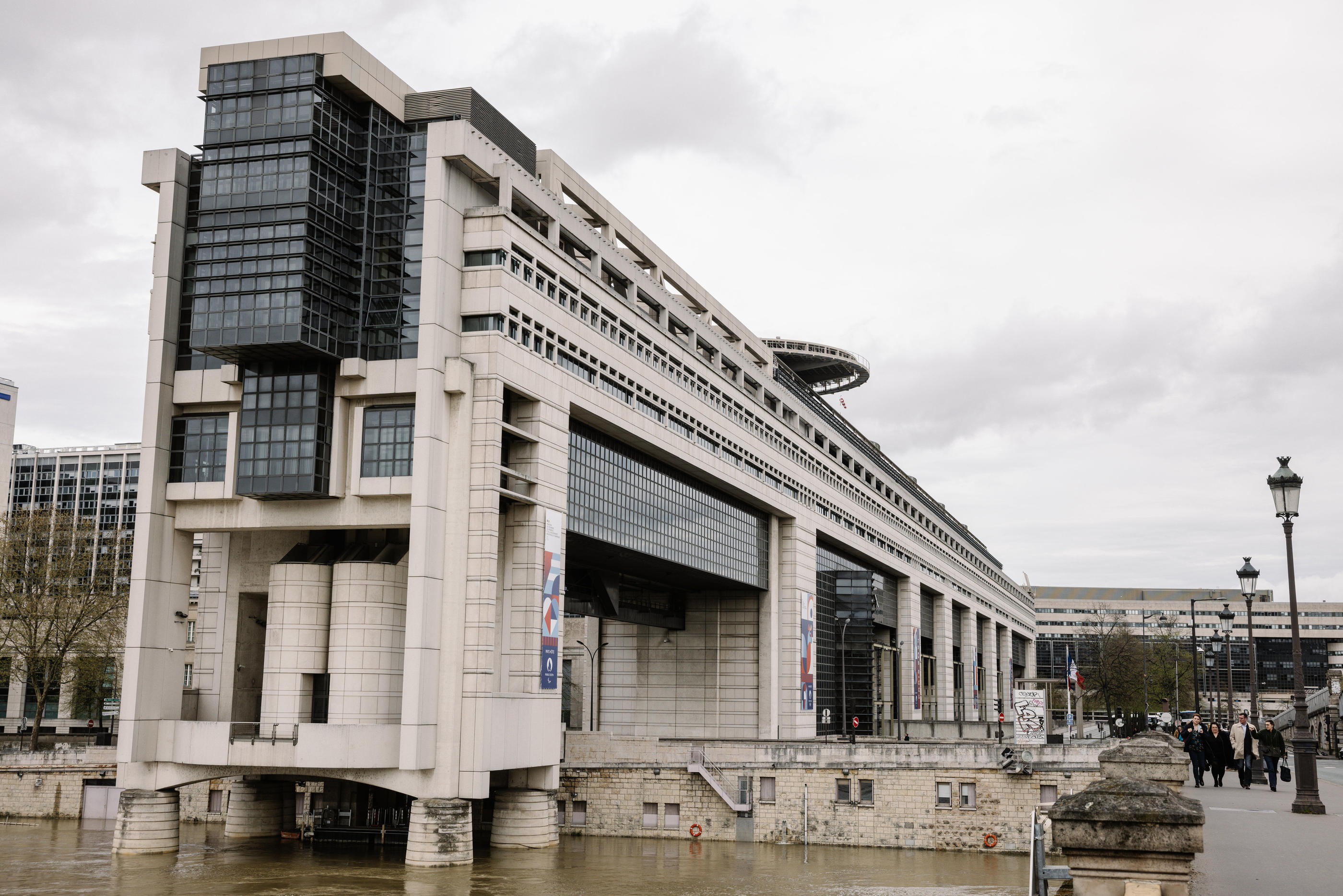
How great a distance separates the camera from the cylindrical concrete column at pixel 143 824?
42.5 meters

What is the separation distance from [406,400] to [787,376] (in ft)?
144

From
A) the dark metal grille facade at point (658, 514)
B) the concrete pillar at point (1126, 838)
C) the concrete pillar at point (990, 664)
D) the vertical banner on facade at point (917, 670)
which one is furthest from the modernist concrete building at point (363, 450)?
the concrete pillar at point (990, 664)

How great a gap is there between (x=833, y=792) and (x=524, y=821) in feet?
38.2

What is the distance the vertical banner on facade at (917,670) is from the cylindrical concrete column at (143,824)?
219 ft

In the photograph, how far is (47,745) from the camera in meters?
84.9

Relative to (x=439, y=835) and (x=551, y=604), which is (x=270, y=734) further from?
(x=551, y=604)

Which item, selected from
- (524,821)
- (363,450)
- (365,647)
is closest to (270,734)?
(365,647)

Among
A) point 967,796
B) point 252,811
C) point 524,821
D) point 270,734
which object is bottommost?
point 252,811

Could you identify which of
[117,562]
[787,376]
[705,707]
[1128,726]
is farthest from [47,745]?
[1128,726]

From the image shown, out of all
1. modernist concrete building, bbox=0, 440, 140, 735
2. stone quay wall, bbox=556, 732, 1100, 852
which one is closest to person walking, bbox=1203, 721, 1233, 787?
stone quay wall, bbox=556, 732, 1100, 852

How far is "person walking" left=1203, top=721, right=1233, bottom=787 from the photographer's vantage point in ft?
131

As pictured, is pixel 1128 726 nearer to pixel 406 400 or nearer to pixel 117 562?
pixel 406 400

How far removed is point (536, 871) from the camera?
39281mm

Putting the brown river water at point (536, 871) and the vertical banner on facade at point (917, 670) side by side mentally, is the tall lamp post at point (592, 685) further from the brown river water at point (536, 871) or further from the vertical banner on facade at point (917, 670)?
the vertical banner on facade at point (917, 670)
